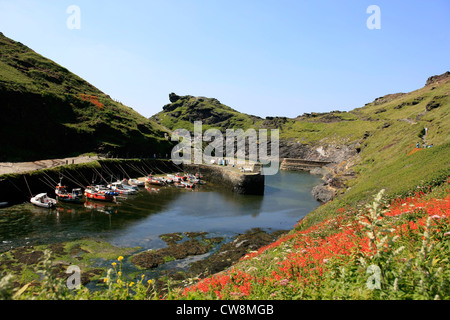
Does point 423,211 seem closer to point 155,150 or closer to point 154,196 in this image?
point 154,196

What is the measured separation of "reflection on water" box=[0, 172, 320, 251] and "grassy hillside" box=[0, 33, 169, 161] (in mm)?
25094

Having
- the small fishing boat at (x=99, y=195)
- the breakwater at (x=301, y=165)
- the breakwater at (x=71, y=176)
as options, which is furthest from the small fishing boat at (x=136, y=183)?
the breakwater at (x=301, y=165)

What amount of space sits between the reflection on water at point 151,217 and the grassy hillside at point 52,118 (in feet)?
82.3

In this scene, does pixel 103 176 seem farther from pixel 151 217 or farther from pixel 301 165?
pixel 301 165

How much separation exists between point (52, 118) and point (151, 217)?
49130 mm

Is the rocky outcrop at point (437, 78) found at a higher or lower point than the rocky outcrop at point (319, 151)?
higher

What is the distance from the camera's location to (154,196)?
54.4 m

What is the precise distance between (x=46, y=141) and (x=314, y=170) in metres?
97.3

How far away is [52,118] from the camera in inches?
2657

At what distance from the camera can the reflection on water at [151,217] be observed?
2928 cm

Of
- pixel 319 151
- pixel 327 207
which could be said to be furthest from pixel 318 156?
pixel 327 207

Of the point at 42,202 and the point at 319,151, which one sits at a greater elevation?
the point at 319,151

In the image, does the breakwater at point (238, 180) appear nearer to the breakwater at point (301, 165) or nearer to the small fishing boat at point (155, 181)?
the small fishing boat at point (155, 181)
